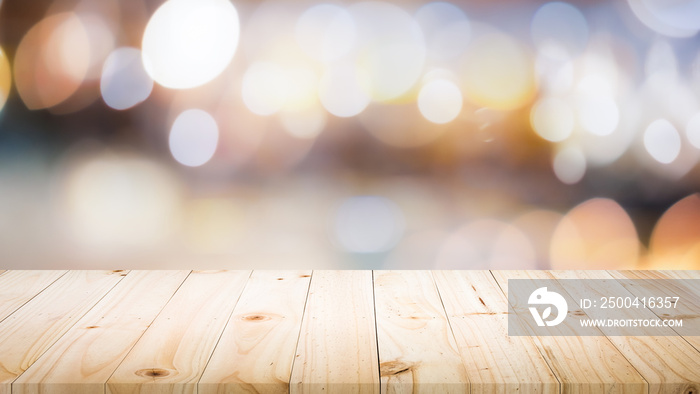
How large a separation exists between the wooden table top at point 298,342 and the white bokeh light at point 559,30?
22.3 inches

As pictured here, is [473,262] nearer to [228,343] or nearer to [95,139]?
[228,343]

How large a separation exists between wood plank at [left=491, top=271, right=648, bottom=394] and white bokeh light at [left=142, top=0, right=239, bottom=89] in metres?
0.98

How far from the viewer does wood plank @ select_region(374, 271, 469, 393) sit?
3.27ft

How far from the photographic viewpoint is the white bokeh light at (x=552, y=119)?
5.08ft

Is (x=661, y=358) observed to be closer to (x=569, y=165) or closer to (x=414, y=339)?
(x=414, y=339)

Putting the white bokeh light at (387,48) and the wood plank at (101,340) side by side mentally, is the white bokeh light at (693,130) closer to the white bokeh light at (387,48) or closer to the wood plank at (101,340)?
the white bokeh light at (387,48)

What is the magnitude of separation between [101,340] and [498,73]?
1066 mm

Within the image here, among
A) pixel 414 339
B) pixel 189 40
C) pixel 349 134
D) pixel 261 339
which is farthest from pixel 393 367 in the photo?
pixel 189 40

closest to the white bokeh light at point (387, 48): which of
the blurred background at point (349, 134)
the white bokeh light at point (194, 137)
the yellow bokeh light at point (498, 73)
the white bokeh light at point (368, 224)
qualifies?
the blurred background at point (349, 134)

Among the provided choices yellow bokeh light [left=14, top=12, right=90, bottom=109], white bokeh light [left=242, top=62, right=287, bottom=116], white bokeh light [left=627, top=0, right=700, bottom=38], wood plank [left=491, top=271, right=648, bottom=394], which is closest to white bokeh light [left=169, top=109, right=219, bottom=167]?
white bokeh light [left=242, top=62, right=287, bottom=116]

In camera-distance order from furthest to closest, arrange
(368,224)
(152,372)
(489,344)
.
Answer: (368,224), (489,344), (152,372)

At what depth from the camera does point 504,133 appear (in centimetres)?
156

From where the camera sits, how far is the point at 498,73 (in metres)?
1.53

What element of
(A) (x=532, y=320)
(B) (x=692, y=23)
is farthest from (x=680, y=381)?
(B) (x=692, y=23)
